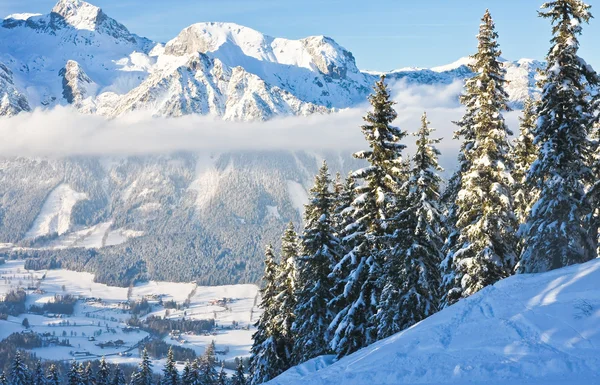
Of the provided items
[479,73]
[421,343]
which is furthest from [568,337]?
[479,73]

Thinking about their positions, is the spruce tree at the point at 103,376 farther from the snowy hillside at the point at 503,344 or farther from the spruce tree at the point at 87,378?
the snowy hillside at the point at 503,344

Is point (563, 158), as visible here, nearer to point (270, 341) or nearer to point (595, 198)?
point (595, 198)

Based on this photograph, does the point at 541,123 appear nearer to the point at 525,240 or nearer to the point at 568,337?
the point at 525,240

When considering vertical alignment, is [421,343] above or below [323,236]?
below

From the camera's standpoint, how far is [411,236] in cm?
2677

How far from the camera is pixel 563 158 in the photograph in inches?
950

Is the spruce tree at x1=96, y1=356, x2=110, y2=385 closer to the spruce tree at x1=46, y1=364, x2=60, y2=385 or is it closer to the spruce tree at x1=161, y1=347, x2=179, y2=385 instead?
the spruce tree at x1=46, y1=364, x2=60, y2=385

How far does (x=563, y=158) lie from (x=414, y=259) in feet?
26.1

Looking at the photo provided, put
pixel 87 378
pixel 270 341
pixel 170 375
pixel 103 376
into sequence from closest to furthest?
pixel 270 341 < pixel 170 375 < pixel 87 378 < pixel 103 376

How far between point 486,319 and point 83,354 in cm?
16656

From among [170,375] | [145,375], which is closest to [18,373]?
[145,375]

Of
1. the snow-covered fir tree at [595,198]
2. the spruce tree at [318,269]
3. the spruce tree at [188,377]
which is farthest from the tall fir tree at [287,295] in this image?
the spruce tree at [188,377]

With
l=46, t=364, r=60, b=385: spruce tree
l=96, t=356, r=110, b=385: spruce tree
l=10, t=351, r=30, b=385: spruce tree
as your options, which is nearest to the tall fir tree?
l=96, t=356, r=110, b=385: spruce tree

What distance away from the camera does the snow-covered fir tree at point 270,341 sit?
36406mm
